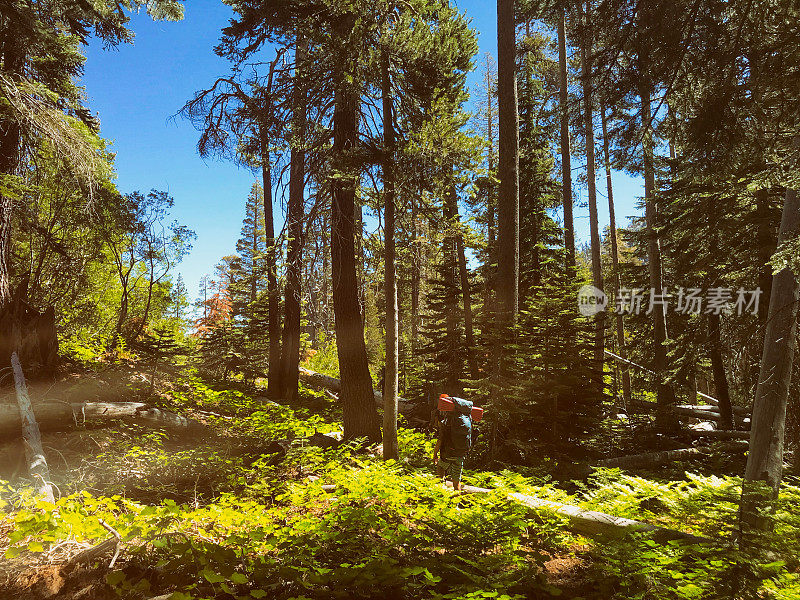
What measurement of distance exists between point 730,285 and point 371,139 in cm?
931

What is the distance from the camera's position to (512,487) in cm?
663

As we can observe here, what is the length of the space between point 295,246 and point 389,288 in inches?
117

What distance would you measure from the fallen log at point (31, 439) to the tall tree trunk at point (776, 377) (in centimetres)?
971

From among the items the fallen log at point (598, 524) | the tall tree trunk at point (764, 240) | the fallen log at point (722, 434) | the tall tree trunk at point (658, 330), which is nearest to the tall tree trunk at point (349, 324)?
the fallen log at point (598, 524)

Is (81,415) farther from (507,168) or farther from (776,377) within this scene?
(776,377)

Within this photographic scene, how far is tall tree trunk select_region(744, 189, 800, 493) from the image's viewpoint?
5.50m

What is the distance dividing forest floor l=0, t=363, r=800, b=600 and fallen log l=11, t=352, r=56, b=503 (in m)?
0.24

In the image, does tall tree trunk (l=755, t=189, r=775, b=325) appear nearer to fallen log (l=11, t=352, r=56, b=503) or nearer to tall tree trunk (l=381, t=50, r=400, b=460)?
tall tree trunk (l=381, t=50, r=400, b=460)

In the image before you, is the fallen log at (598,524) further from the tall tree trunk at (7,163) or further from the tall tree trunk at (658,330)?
the tall tree trunk at (7,163)

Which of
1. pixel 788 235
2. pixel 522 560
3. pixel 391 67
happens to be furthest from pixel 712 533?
pixel 391 67

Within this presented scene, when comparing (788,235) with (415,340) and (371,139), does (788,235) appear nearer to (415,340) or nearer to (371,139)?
Answer: (371,139)

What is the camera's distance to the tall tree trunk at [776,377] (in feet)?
18.0
